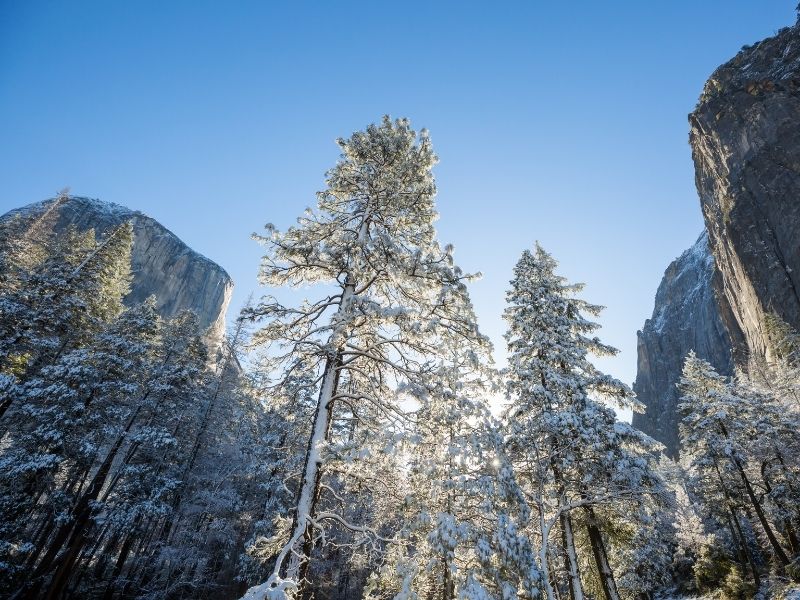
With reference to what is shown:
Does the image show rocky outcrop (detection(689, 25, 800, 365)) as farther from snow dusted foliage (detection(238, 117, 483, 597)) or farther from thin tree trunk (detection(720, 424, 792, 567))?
snow dusted foliage (detection(238, 117, 483, 597))

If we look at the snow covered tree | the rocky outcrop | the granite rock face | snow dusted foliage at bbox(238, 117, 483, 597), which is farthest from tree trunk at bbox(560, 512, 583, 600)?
the granite rock face

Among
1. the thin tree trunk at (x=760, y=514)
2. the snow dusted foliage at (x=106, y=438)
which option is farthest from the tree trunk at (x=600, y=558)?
the snow dusted foliage at (x=106, y=438)

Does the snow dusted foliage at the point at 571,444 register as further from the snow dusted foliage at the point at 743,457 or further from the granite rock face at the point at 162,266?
the granite rock face at the point at 162,266

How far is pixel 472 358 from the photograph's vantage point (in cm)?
684

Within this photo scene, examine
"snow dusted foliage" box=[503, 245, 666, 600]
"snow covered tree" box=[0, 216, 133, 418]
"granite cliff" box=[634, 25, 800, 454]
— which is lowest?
"snow dusted foliage" box=[503, 245, 666, 600]

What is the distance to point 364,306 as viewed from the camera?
7641 millimetres

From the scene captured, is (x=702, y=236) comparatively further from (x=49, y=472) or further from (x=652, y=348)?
(x=49, y=472)

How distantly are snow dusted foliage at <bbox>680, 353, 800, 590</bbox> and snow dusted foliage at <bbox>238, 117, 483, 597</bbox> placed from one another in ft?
75.5

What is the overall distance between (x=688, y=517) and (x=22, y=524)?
44887mm

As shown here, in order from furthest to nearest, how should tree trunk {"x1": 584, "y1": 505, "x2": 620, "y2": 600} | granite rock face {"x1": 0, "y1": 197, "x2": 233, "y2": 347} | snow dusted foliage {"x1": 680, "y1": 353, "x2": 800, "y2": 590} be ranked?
granite rock face {"x1": 0, "y1": 197, "x2": 233, "y2": 347} → snow dusted foliage {"x1": 680, "y1": 353, "x2": 800, "y2": 590} → tree trunk {"x1": 584, "y1": 505, "x2": 620, "y2": 600}

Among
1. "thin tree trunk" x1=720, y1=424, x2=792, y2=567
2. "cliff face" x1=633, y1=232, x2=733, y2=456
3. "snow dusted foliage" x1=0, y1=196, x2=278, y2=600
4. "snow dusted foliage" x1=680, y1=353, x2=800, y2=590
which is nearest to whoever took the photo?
"snow dusted foliage" x1=0, y1=196, x2=278, y2=600

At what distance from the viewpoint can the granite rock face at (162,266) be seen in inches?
3617

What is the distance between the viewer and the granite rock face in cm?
9188

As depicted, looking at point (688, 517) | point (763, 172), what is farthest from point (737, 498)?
point (763, 172)
